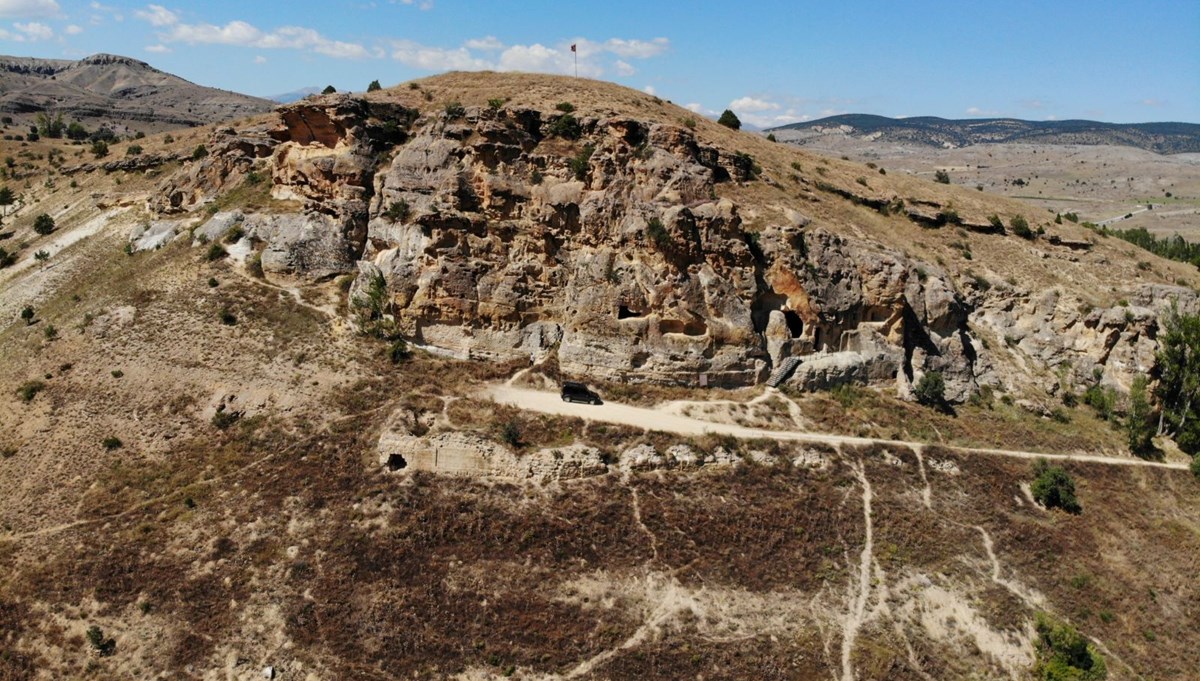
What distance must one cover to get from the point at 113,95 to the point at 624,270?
192m

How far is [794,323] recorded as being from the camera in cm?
4219

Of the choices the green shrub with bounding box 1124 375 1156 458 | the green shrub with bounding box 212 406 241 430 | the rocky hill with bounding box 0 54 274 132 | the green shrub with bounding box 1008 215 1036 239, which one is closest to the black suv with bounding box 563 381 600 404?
the green shrub with bounding box 212 406 241 430

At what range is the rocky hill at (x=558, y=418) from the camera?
90.5 feet

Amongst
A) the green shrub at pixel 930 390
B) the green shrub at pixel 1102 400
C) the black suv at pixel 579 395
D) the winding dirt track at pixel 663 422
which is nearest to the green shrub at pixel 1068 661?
the winding dirt track at pixel 663 422

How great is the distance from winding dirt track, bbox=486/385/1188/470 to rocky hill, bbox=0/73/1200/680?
0.51 m

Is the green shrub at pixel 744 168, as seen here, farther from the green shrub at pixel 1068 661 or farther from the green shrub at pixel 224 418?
the green shrub at pixel 224 418

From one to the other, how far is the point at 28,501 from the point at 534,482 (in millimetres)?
23870

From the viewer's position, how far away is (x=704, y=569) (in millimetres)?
29625

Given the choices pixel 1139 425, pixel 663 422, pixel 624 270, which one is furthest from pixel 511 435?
pixel 1139 425

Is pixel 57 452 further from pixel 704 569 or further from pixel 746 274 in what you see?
pixel 746 274

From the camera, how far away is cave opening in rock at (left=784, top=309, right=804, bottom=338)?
41.8 metres

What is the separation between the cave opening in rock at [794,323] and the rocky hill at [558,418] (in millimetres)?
139

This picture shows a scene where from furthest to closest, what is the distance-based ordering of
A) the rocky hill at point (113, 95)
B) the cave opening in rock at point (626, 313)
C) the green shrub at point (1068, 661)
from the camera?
the rocky hill at point (113, 95), the cave opening in rock at point (626, 313), the green shrub at point (1068, 661)

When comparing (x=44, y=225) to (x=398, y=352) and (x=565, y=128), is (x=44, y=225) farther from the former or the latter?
(x=565, y=128)
